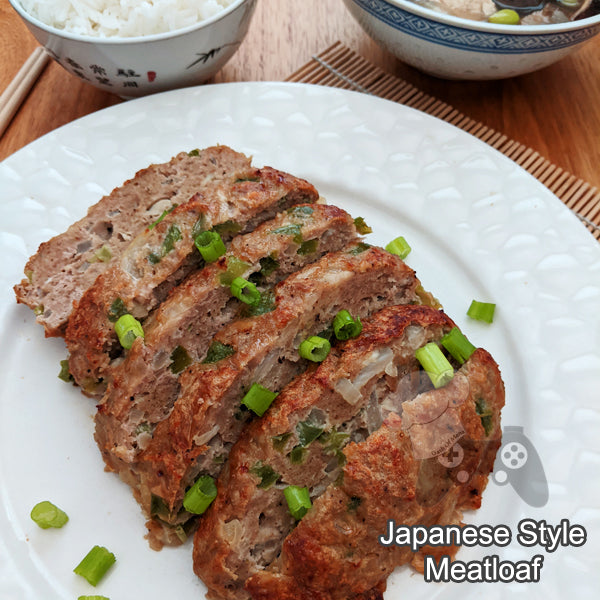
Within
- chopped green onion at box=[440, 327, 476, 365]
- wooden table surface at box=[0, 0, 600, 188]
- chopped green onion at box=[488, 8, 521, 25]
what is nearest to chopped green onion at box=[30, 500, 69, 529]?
chopped green onion at box=[440, 327, 476, 365]

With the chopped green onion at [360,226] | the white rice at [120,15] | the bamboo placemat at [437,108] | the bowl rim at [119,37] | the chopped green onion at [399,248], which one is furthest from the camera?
the bamboo placemat at [437,108]

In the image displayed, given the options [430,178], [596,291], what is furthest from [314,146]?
[596,291]

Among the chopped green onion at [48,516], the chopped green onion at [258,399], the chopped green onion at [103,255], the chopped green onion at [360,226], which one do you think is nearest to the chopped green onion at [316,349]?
the chopped green onion at [258,399]

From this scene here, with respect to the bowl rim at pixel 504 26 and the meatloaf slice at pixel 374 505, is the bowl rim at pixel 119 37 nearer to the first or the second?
the bowl rim at pixel 504 26

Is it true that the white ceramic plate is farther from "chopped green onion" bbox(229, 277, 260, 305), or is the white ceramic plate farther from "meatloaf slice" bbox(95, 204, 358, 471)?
"chopped green onion" bbox(229, 277, 260, 305)

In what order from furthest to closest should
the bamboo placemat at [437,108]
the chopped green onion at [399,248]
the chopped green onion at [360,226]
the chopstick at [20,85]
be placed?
the chopstick at [20,85]
the bamboo placemat at [437,108]
the chopped green onion at [399,248]
the chopped green onion at [360,226]

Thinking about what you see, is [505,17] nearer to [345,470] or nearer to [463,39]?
[463,39]

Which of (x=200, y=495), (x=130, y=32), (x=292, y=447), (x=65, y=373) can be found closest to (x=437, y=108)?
(x=130, y=32)
